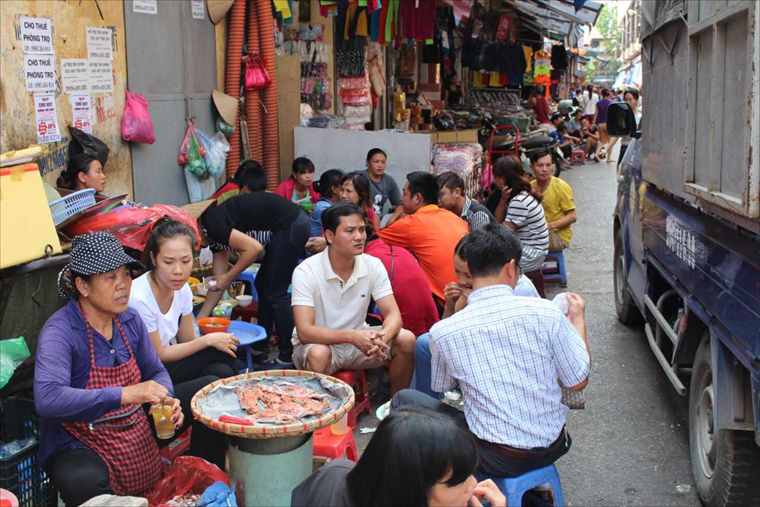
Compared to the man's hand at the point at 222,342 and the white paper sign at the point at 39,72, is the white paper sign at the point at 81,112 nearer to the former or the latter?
the white paper sign at the point at 39,72

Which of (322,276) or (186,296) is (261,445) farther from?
(322,276)

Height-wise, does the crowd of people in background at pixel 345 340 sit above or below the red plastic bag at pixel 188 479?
above

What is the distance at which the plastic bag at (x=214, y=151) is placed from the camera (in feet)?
26.3

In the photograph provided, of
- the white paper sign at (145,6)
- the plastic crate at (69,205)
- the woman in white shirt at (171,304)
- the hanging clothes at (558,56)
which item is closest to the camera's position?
the woman in white shirt at (171,304)

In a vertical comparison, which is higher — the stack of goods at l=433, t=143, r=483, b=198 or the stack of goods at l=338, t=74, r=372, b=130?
the stack of goods at l=338, t=74, r=372, b=130

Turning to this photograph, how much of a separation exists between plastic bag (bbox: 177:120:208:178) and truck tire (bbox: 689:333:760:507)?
477 centimetres

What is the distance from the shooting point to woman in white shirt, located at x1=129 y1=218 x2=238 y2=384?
4.25 m

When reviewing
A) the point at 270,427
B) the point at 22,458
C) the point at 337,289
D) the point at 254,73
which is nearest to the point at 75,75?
the point at 254,73

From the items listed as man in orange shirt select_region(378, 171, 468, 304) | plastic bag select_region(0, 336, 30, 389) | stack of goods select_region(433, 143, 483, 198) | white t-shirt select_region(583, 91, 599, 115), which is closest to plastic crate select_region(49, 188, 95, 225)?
plastic bag select_region(0, 336, 30, 389)

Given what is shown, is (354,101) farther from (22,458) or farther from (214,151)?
(22,458)

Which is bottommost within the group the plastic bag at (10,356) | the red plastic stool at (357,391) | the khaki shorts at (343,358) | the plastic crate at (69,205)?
the red plastic stool at (357,391)

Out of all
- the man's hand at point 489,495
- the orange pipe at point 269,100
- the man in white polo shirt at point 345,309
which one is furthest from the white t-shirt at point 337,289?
the orange pipe at point 269,100

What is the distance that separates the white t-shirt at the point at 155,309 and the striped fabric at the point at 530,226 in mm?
3681

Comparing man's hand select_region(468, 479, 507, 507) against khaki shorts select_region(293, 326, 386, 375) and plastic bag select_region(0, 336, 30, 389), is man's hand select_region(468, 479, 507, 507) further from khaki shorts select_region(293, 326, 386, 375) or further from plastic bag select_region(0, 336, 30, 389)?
khaki shorts select_region(293, 326, 386, 375)
